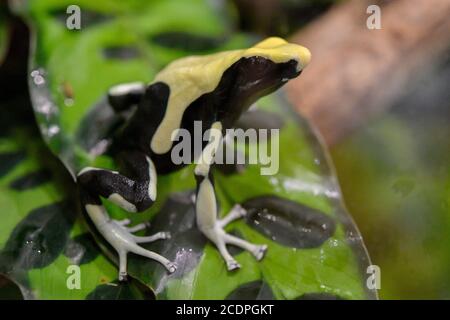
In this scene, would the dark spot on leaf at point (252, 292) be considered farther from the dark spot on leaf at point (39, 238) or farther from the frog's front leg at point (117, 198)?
the dark spot on leaf at point (39, 238)

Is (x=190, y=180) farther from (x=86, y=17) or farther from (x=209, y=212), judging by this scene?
(x=86, y=17)

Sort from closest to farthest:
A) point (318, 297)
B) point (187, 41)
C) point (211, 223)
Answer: point (318, 297), point (211, 223), point (187, 41)

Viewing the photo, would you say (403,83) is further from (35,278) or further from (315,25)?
(35,278)

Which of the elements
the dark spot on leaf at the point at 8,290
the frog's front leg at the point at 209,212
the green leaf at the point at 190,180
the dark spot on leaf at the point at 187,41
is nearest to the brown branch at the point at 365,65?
the green leaf at the point at 190,180

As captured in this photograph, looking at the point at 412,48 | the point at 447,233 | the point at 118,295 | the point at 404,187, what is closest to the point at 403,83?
the point at 412,48

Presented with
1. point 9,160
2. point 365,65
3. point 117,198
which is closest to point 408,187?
point 365,65

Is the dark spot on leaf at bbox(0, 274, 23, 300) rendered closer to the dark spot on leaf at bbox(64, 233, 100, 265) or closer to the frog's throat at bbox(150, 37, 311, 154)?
the dark spot on leaf at bbox(64, 233, 100, 265)

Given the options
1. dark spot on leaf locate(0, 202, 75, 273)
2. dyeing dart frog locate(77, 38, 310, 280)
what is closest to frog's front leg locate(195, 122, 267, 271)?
dyeing dart frog locate(77, 38, 310, 280)
